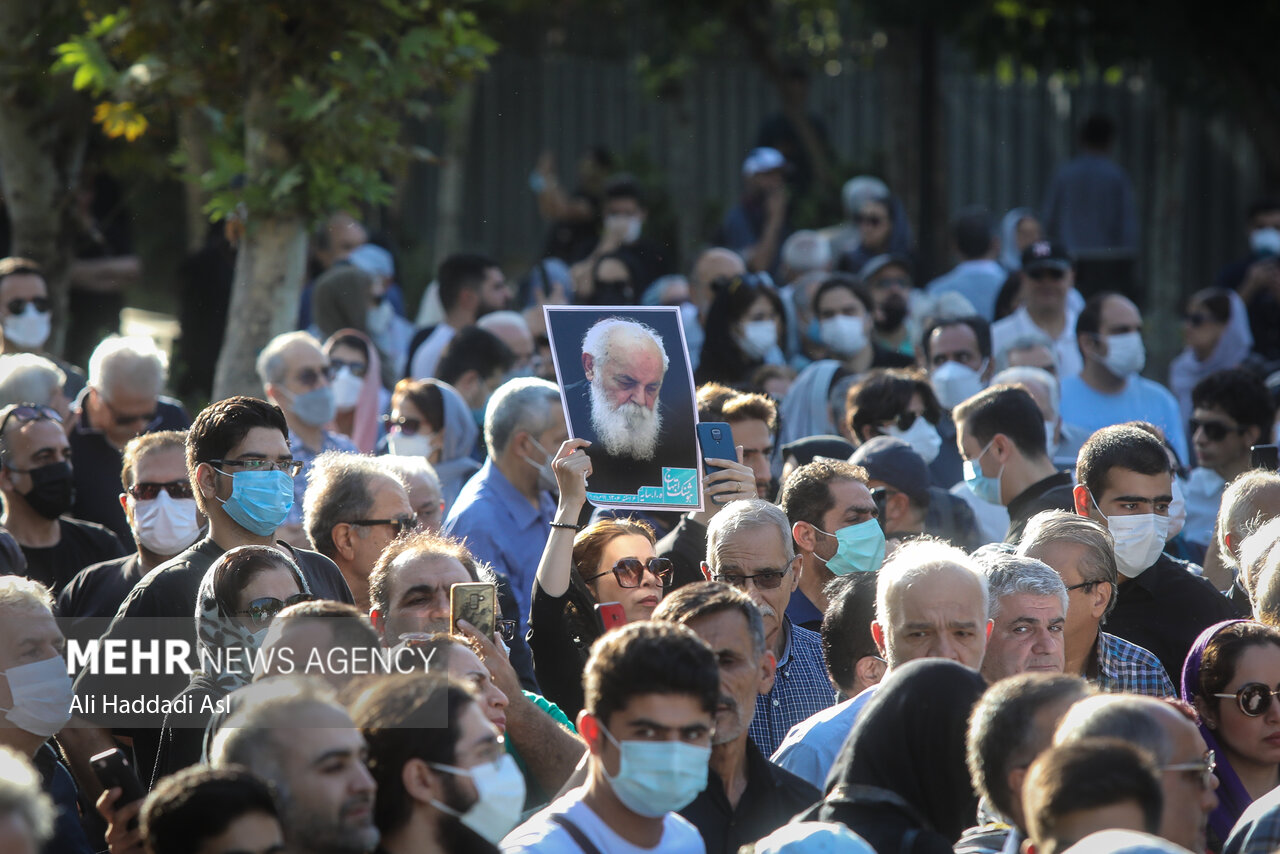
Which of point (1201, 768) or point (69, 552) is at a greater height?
point (69, 552)

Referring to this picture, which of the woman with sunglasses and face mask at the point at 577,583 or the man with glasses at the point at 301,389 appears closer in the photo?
the woman with sunglasses and face mask at the point at 577,583

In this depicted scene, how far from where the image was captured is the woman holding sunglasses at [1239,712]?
4.84 meters

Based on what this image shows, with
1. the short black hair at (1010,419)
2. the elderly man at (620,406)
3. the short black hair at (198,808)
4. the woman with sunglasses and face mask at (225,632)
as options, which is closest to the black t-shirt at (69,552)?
the woman with sunglasses and face mask at (225,632)

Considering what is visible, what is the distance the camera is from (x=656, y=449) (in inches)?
238

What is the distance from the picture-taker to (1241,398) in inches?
317

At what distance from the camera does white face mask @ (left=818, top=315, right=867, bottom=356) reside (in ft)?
34.2

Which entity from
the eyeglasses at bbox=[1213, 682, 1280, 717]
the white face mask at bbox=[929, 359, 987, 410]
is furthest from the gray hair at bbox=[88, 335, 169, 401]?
the eyeglasses at bbox=[1213, 682, 1280, 717]

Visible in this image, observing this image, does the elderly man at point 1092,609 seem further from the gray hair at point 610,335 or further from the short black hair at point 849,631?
the gray hair at point 610,335

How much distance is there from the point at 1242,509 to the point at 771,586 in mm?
2003

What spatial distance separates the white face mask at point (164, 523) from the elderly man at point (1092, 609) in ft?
10.1

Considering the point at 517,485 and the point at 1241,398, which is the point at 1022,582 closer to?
the point at 517,485

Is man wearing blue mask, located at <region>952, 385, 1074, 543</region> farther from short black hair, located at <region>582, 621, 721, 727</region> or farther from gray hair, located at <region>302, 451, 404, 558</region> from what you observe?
short black hair, located at <region>582, 621, 721, 727</region>

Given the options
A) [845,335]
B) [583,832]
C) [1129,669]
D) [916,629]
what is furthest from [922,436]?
[583,832]

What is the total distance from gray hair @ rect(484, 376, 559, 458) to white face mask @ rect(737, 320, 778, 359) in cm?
323
